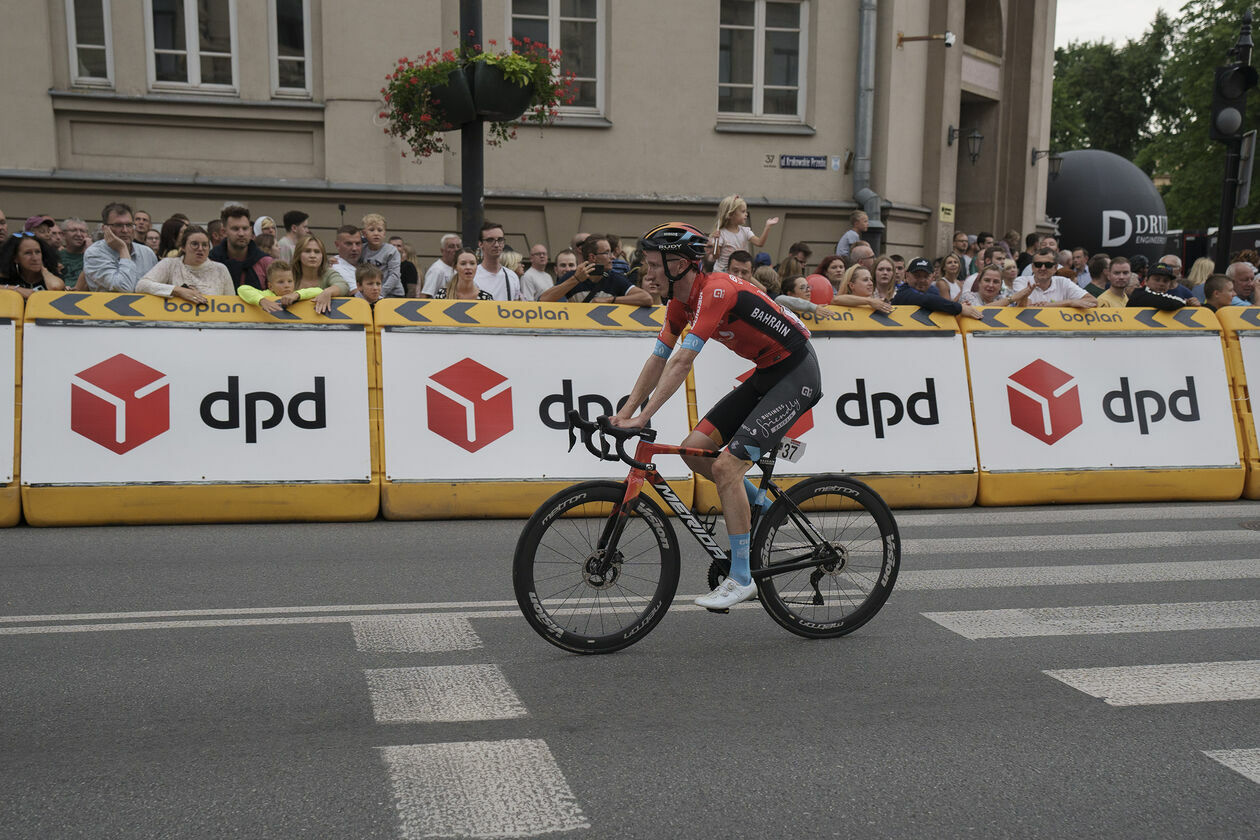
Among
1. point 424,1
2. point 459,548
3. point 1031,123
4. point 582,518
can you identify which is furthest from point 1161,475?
point 1031,123

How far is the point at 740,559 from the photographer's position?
570 centimetres

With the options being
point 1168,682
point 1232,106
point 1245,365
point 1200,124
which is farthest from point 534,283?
point 1200,124

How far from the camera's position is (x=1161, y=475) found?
33.3 feet

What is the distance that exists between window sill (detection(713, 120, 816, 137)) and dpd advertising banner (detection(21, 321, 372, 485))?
1240 cm

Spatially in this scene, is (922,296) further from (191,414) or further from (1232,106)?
(191,414)

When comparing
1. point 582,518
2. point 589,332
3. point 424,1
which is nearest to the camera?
point 582,518

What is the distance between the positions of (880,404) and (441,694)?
5736 millimetres

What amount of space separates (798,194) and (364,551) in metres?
14.5

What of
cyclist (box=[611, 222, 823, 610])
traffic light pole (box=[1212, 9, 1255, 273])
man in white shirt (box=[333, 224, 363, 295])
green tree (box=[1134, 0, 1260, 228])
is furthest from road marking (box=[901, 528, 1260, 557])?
green tree (box=[1134, 0, 1260, 228])

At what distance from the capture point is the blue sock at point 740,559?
5.69 m

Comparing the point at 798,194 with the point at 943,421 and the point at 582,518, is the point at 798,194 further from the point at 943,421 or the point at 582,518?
the point at 582,518

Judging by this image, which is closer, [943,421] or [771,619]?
A: [771,619]

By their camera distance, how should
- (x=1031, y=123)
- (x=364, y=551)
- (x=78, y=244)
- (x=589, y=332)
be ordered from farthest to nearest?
(x=1031, y=123) → (x=78, y=244) → (x=589, y=332) → (x=364, y=551)

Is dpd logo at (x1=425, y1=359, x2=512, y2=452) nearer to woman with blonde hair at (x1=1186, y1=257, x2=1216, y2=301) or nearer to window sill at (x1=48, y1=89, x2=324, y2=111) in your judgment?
woman with blonde hair at (x1=1186, y1=257, x2=1216, y2=301)
